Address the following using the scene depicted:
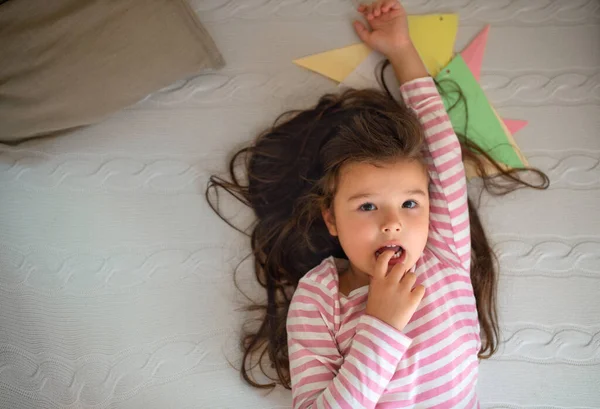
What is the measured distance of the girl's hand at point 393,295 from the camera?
0.90 m

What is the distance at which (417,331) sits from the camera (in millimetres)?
945

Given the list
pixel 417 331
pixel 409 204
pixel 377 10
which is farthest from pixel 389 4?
pixel 417 331

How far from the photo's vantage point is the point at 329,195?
988mm

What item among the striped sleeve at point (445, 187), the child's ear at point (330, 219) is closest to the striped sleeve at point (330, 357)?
the child's ear at point (330, 219)

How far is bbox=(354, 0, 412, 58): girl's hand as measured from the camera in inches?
43.8

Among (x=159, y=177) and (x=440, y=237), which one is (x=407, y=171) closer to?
(x=440, y=237)

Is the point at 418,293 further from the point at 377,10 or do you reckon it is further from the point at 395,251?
the point at 377,10

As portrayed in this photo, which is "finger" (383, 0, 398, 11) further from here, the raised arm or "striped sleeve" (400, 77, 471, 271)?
"striped sleeve" (400, 77, 471, 271)

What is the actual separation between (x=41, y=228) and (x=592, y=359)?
1.17m

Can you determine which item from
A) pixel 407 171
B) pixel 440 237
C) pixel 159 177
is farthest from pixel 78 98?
pixel 440 237

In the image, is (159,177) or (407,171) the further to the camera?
(159,177)

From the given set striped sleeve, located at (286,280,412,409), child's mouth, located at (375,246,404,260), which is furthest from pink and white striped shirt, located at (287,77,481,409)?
child's mouth, located at (375,246,404,260)

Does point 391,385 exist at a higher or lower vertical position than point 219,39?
lower

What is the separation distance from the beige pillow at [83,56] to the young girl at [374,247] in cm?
26
